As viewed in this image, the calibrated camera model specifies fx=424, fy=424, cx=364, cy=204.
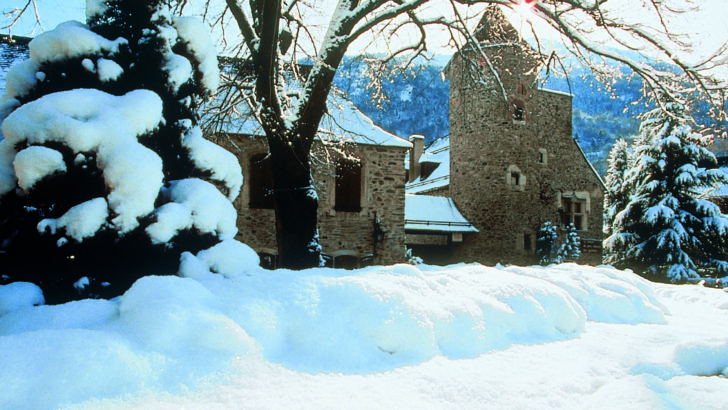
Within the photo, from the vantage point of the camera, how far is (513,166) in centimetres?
1884

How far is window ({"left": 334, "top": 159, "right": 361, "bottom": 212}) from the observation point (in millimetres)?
12430

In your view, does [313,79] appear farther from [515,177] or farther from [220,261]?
[515,177]

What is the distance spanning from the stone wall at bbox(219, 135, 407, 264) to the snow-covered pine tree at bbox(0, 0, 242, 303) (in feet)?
27.8

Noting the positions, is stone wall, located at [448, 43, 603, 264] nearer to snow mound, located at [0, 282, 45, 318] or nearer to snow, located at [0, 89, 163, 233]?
snow, located at [0, 89, 163, 233]

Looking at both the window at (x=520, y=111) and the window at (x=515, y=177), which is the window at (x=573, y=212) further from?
the window at (x=520, y=111)

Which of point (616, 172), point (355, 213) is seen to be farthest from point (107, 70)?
point (616, 172)

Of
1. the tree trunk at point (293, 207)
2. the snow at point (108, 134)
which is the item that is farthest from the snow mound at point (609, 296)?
the snow at point (108, 134)

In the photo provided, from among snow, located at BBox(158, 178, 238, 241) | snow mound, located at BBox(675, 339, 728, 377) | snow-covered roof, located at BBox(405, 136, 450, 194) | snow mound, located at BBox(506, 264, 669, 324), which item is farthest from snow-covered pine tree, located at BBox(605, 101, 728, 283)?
snow, located at BBox(158, 178, 238, 241)

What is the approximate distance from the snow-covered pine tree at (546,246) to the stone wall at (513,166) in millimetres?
268

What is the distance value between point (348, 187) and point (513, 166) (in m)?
9.58

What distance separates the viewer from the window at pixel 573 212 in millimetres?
19844

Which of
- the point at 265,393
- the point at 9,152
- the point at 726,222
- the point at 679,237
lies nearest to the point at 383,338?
the point at 265,393

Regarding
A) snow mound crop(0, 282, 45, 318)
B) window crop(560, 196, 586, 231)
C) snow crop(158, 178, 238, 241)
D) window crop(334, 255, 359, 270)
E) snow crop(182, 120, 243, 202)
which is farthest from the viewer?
window crop(560, 196, 586, 231)

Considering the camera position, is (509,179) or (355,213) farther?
(509,179)
